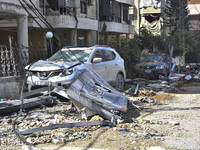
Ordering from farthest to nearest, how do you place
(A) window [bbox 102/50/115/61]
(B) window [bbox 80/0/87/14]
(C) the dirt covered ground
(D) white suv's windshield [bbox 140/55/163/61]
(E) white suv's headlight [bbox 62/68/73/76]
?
(B) window [bbox 80/0/87/14] → (D) white suv's windshield [bbox 140/55/163/61] → (A) window [bbox 102/50/115/61] → (E) white suv's headlight [bbox 62/68/73/76] → (C) the dirt covered ground

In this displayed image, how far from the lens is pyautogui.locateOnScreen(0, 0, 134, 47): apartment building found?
16348 mm

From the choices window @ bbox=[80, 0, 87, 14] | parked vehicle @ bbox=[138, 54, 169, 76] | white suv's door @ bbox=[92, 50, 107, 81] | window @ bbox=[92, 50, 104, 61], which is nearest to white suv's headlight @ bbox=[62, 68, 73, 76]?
white suv's door @ bbox=[92, 50, 107, 81]

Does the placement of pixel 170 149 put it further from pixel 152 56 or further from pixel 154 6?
pixel 154 6

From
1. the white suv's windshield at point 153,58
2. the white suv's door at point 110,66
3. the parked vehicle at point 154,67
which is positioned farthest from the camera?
the white suv's windshield at point 153,58

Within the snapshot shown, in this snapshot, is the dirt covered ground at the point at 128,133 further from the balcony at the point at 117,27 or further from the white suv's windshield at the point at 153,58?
the balcony at the point at 117,27

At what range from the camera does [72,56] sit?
34.3ft

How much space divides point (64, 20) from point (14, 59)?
34.2 ft

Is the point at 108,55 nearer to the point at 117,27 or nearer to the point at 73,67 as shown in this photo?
the point at 73,67

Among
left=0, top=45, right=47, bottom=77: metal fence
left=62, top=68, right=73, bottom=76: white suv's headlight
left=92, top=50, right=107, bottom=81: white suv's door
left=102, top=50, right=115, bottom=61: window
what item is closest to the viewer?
left=62, top=68, right=73, bottom=76: white suv's headlight

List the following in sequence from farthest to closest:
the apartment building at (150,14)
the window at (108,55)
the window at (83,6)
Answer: the apartment building at (150,14) < the window at (83,6) < the window at (108,55)

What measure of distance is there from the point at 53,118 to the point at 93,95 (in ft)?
3.91

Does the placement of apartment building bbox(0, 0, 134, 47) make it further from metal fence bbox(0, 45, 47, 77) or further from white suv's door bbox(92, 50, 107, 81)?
white suv's door bbox(92, 50, 107, 81)

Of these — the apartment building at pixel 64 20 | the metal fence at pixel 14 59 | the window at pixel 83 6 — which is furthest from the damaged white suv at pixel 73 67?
the window at pixel 83 6

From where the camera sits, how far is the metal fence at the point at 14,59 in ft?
35.2
